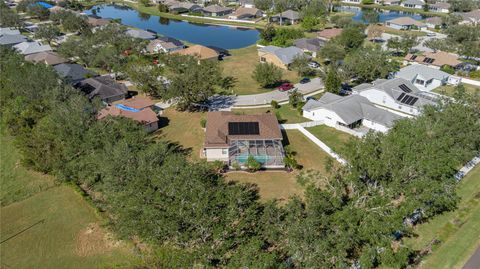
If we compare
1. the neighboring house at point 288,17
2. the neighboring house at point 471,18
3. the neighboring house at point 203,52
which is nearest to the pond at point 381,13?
the neighboring house at point 471,18

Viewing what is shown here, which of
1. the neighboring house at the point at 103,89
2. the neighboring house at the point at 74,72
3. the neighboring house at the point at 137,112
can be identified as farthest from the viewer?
the neighboring house at the point at 74,72

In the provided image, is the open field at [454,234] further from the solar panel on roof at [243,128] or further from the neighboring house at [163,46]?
the neighboring house at [163,46]

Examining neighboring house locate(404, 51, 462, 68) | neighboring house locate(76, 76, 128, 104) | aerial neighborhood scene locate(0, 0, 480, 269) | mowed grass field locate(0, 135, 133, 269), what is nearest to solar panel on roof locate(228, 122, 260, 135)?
aerial neighborhood scene locate(0, 0, 480, 269)

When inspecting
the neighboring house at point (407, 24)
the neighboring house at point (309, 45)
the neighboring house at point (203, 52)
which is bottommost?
the neighboring house at point (203, 52)

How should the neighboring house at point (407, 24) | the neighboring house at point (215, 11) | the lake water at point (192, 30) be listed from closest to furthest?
1. the lake water at point (192, 30)
2. the neighboring house at point (407, 24)
3. the neighboring house at point (215, 11)

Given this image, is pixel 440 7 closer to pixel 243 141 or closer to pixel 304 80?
pixel 304 80

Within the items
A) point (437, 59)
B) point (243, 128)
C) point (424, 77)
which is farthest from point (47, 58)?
point (437, 59)
